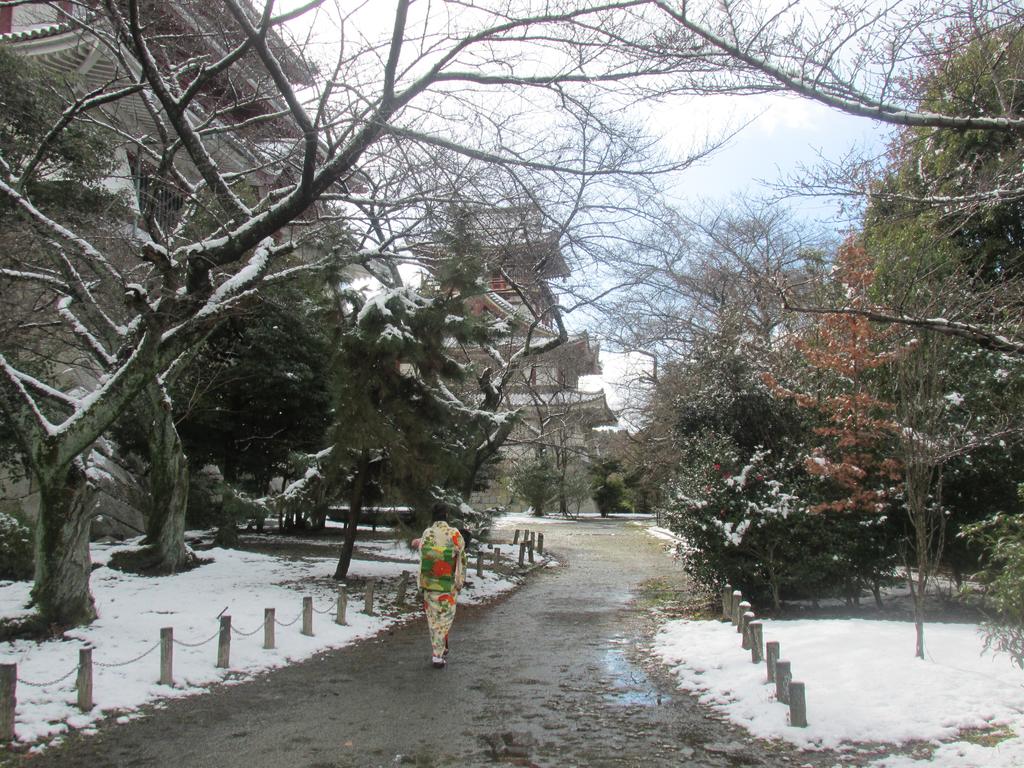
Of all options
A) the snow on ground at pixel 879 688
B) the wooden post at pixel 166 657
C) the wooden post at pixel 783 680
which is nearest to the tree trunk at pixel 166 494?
the wooden post at pixel 166 657

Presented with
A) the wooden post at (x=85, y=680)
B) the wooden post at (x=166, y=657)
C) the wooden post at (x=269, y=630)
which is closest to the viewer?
the wooden post at (x=85, y=680)

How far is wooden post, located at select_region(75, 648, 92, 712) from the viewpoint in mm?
6543

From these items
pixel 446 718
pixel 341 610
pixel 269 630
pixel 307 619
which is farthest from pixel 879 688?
pixel 341 610

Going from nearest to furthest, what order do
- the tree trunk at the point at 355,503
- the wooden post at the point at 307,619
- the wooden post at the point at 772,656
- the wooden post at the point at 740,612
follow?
1. the wooden post at the point at 772,656
2. the wooden post at the point at 740,612
3. the wooden post at the point at 307,619
4. the tree trunk at the point at 355,503

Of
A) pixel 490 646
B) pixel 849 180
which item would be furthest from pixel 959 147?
pixel 490 646

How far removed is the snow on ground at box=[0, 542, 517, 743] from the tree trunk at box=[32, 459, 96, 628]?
0.25m

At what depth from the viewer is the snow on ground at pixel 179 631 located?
6.77m

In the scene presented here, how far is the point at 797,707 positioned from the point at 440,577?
4.14 metres

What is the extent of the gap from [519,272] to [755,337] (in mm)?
7263

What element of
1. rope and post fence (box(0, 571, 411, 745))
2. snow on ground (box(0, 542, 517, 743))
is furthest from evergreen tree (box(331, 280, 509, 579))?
rope and post fence (box(0, 571, 411, 745))

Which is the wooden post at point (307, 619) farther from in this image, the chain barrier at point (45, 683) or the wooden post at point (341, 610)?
the chain barrier at point (45, 683)

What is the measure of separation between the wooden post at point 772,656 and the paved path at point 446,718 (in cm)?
81

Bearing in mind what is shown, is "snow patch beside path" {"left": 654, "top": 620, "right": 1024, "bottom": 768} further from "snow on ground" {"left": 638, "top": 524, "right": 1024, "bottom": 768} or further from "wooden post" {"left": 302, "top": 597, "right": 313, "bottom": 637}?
"wooden post" {"left": 302, "top": 597, "right": 313, "bottom": 637}

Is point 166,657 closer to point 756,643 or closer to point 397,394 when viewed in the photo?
point 756,643
